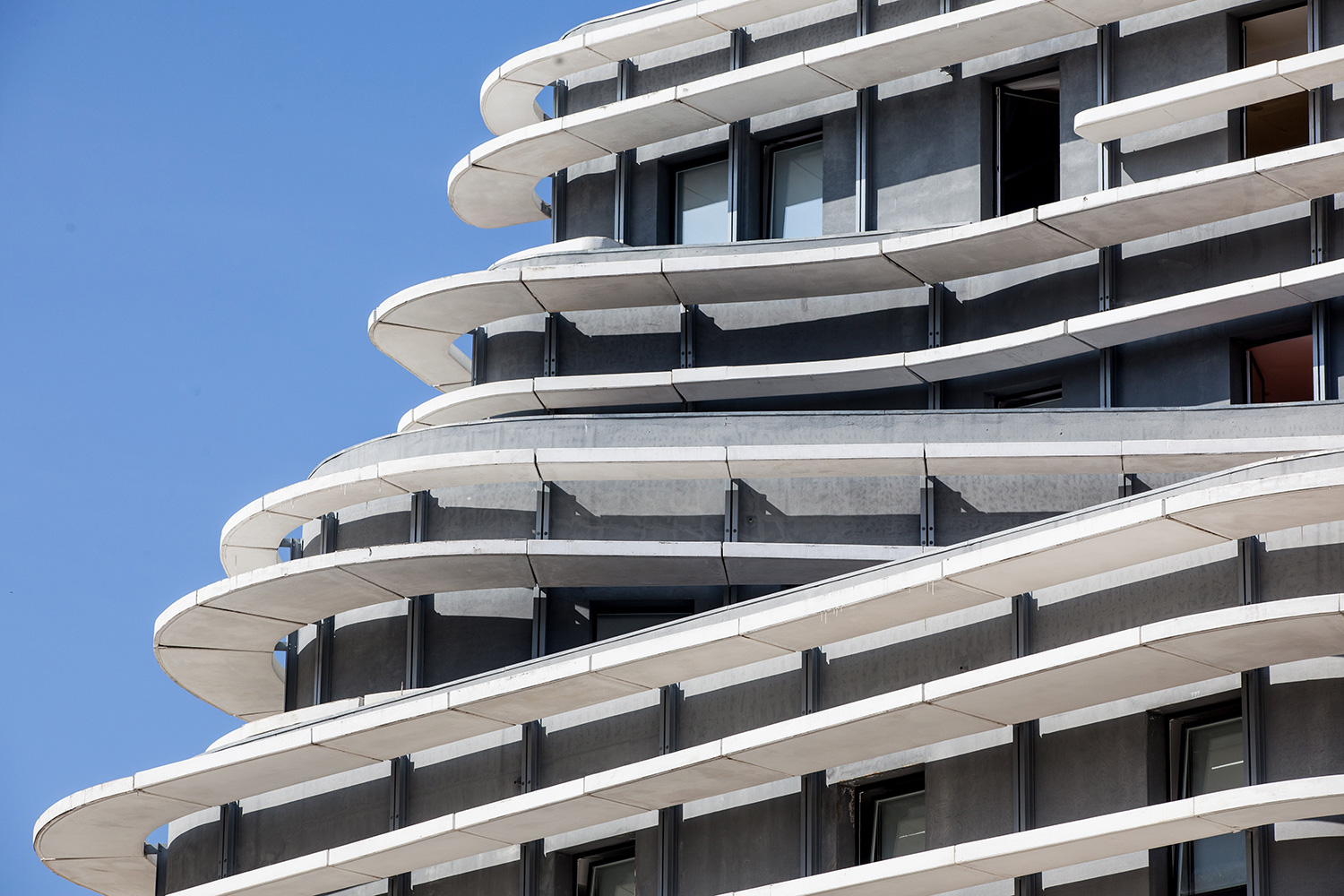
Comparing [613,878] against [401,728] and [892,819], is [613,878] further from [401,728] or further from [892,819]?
[892,819]

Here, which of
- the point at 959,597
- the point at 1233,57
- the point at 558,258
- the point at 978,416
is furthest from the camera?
the point at 558,258

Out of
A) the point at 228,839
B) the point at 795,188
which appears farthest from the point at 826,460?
the point at 228,839

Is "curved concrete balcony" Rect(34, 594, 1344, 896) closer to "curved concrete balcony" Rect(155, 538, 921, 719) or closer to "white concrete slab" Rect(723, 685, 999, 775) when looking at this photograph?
"white concrete slab" Rect(723, 685, 999, 775)

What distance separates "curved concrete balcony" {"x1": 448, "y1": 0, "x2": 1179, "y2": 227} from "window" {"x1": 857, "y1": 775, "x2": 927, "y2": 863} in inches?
478

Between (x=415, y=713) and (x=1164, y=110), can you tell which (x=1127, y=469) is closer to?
(x=1164, y=110)

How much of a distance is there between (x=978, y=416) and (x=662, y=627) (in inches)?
221

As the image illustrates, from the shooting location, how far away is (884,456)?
29.8m

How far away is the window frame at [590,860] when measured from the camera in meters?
30.1

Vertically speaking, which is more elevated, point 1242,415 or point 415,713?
point 1242,415

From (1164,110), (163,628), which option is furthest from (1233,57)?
(163,628)

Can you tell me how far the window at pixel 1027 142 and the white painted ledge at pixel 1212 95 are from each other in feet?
9.60

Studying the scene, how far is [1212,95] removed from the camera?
30656mm

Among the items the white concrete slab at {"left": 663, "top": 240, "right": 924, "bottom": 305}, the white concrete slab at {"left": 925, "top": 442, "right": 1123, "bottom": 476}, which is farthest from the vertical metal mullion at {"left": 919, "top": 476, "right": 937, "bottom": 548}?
the white concrete slab at {"left": 663, "top": 240, "right": 924, "bottom": 305}

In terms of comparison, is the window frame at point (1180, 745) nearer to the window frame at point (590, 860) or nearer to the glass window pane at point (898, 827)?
the glass window pane at point (898, 827)
